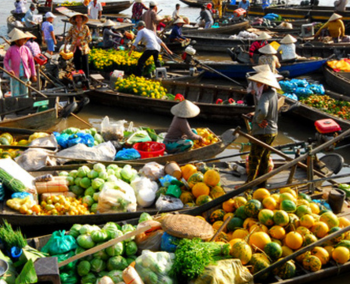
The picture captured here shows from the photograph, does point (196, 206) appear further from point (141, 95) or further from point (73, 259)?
point (141, 95)

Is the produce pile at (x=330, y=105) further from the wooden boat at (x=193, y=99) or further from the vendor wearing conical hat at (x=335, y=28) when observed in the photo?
the vendor wearing conical hat at (x=335, y=28)

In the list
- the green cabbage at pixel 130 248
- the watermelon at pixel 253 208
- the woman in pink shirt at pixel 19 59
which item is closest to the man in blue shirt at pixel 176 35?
the woman in pink shirt at pixel 19 59

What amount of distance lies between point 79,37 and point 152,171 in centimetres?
507

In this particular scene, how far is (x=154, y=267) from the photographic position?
13.9 feet

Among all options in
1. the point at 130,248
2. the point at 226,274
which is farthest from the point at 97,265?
the point at 226,274

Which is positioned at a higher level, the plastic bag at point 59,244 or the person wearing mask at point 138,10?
the person wearing mask at point 138,10

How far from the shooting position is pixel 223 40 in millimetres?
16891

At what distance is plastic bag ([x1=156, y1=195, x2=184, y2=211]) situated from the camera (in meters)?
5.67

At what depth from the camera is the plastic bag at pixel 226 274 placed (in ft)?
13.5

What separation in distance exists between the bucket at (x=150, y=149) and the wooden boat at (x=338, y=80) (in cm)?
639

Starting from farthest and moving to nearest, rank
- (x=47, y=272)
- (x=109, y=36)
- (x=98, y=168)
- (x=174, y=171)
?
(x=109, y=36)
(x=174, y=171)
(x=98, y=168)
(x=47, y=272)

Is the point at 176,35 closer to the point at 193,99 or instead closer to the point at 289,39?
the point at 289,39

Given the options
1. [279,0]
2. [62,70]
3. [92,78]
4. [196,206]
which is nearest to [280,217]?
[196,206]

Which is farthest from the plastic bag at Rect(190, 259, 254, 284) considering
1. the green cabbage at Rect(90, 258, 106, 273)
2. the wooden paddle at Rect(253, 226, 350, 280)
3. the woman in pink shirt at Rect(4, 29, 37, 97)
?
the woman in pink shirt at Rect(4, 29, 37, 97)
